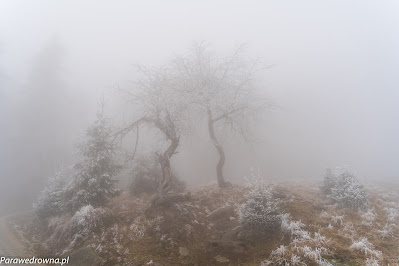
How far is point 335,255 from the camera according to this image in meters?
7.11

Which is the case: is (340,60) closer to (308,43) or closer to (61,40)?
(308,43)

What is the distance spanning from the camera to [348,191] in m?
11.2

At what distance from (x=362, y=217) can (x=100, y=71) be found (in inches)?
2394

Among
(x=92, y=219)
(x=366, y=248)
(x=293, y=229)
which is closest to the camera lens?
(x=366, y=248)

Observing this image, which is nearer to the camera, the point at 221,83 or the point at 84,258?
the point at 84,258

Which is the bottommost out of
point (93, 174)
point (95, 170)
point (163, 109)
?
point (93, 174)

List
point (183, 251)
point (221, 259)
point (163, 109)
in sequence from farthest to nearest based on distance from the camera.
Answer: point (163, 109) < point (183, 251) < point (221, 259)

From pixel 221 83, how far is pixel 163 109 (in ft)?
13.5

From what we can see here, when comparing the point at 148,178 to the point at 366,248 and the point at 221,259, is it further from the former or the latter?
the point at 366,248

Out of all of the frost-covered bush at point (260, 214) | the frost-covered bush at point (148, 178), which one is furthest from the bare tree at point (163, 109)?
the frost-covered bush at point (260, 214)

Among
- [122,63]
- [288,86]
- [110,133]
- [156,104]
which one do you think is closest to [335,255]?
[156,104]

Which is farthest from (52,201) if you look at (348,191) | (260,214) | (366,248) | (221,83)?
(348,191)

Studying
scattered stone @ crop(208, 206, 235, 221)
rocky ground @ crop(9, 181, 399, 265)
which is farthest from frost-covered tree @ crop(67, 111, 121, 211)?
scattered stone @ crop(208, 206, 235, 221)

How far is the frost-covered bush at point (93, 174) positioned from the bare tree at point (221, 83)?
16.6 ft
